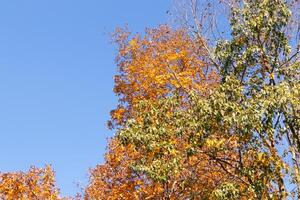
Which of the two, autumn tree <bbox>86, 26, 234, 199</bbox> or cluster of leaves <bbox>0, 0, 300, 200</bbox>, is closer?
cluster of leaves <bbox>0, 0, 300, 200</bbox>

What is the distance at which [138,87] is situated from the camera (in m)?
27.5

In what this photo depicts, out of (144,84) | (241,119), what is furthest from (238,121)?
(144,84)

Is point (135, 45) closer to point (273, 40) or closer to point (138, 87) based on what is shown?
point (138, 87)

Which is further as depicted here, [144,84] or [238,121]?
[144,84]

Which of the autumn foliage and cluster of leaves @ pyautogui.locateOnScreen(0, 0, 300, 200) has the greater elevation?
the autumn foliage

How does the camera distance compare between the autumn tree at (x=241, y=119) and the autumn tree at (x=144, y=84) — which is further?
the autumn tree at (x=144, y=84)

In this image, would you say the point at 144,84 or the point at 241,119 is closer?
the point at 241,119

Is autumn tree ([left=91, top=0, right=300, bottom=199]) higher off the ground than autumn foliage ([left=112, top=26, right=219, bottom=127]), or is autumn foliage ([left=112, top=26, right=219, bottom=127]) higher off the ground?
autumn foliage ([left=112, top=26, right=219, bottom=127])

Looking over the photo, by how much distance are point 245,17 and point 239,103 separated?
12.2 feet

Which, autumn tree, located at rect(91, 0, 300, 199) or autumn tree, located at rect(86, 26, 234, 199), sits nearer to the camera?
autumn tree, located at rect(91, 0, 300, 199)

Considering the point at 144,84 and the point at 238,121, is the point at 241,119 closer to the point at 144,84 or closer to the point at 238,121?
the point at 238,121

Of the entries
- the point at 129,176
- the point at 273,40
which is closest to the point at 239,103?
the point at 273,40

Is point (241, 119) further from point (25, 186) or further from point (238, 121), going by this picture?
point (25, 186)

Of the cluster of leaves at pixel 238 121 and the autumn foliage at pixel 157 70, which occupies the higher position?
the autumn foliage at pixel 157 70
